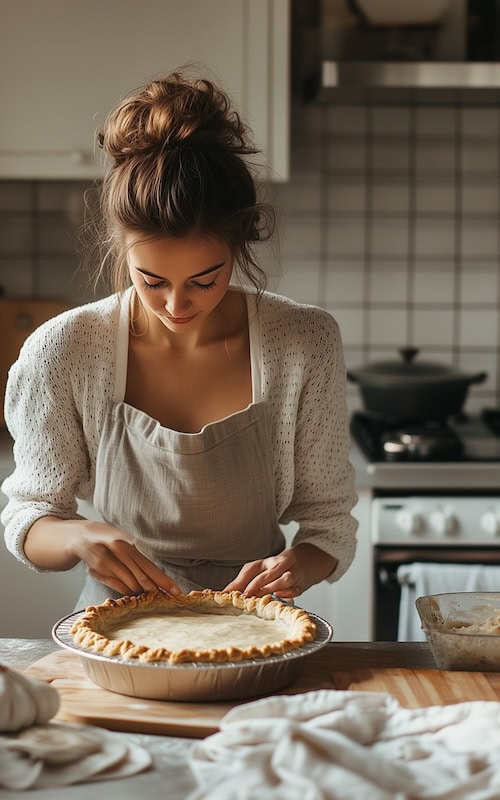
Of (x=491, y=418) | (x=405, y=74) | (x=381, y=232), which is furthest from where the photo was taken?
(x=381, y=232)

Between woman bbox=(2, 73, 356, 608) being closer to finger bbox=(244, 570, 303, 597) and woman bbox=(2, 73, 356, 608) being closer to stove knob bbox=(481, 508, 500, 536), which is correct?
finger bbox=(244, 570, 303, 597)

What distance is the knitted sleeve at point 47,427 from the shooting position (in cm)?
154

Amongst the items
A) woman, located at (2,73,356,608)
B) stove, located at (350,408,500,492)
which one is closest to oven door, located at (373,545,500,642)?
stove, located at (350,408,500,492)

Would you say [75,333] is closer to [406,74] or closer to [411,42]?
[406,74]

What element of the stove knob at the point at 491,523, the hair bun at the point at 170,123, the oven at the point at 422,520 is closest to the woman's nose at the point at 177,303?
the hair bun at the point at 170,123

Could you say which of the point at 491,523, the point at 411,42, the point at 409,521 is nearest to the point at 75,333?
the point at 409,521

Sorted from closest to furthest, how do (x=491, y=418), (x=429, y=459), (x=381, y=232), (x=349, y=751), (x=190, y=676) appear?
(x=349, y=751) → (x=190, y=676) → (x=429, y=459) → (x=491, y=418) → (x=381, y=232)

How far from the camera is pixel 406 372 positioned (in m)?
2.68

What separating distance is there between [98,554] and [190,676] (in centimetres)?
29

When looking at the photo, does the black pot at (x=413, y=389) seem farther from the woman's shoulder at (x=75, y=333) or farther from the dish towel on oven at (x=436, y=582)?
the woman's shoulder at (x=75, y=333)

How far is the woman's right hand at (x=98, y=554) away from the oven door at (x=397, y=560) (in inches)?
39.6

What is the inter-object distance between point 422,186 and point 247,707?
83.4 inches

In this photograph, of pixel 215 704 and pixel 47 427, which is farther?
pixel 47 427

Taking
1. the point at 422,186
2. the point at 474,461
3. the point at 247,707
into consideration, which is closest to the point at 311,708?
the point at 247,707
